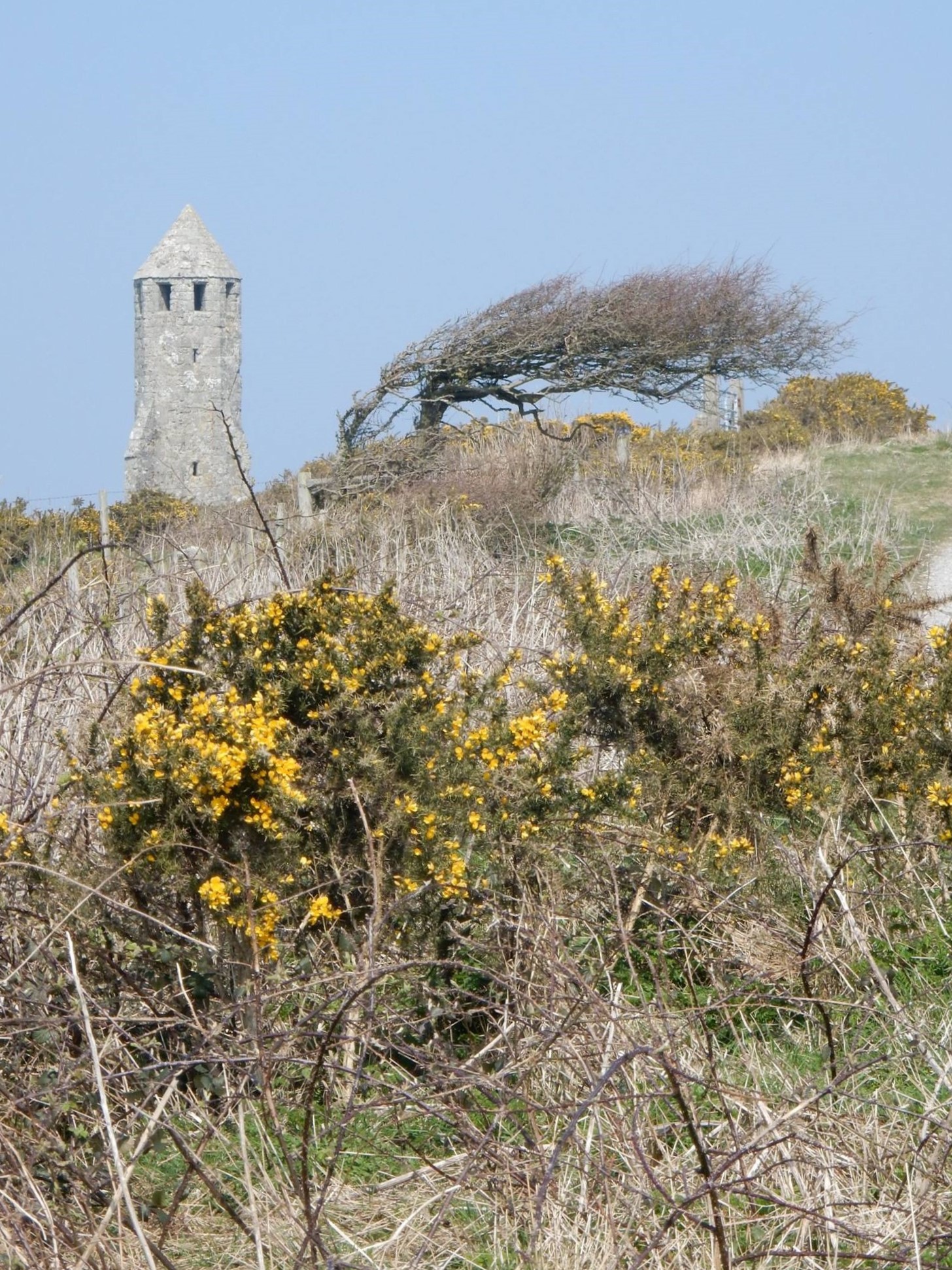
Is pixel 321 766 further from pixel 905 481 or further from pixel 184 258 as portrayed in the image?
pixel 184 258

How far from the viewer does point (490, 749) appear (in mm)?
3648

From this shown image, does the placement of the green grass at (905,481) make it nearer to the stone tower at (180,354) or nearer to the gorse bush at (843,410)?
the gorse bush at (843,410)

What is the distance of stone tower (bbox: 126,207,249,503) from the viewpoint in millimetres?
33688

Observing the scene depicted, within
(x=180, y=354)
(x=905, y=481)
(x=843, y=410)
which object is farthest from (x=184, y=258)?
(x=905, y=481)

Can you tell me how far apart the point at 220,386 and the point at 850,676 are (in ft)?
103

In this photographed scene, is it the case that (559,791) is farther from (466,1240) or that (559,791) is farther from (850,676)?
(466,1240)

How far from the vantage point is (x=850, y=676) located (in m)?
4.54

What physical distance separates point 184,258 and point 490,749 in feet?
106

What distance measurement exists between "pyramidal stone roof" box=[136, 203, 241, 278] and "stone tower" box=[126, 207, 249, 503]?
16 millimetres

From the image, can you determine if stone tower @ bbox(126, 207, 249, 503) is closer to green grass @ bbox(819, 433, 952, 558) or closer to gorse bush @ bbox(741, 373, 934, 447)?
gorse bush @ bbox(741, 373, 934, 447)

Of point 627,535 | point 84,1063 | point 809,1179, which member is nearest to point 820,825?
point 809,1179

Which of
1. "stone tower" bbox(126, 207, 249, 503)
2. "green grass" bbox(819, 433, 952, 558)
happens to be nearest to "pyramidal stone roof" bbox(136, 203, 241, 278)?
"stone tower" bbox(126, 207, 249, 503)

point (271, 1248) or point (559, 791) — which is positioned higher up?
point (559, 791)

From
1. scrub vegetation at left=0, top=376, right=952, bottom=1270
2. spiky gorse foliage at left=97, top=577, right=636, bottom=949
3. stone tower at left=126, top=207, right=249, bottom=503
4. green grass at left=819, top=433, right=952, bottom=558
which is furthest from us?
stone tower at left=126, top=207, right=249, bottom=503
